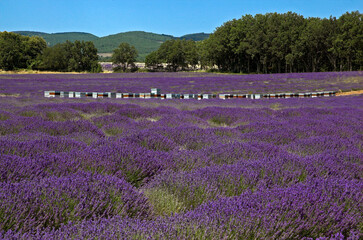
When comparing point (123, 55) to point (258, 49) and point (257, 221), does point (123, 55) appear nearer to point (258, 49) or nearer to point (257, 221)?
point (258, 49)

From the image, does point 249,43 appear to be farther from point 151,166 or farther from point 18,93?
point 151,166

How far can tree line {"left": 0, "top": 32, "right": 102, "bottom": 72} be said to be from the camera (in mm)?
67188

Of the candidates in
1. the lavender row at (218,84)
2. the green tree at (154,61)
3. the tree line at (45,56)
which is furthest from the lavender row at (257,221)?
the green tree at (154,61)

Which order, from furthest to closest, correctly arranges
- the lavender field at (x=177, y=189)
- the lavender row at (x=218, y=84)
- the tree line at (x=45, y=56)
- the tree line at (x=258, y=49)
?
the tree line at (x=45, y=56) < the tree line at (x=258, y=49) < the lavender row at (x=218, y=84) < the lavender field at (x=177, y=189)

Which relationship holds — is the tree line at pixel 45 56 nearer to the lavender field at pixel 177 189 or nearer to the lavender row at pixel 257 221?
the lavender field at pixel 177 189

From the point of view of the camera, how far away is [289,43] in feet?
197

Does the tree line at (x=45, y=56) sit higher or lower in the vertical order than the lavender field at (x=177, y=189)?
higher

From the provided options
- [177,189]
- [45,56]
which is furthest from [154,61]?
[177,189]

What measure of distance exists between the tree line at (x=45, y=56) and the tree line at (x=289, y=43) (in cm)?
2514

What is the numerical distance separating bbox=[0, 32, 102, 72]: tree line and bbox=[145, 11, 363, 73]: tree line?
25.1 metres

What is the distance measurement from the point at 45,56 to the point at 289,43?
48357 mm

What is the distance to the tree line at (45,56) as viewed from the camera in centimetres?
6719

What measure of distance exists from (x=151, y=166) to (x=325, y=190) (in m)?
1.60

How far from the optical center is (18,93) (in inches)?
650
